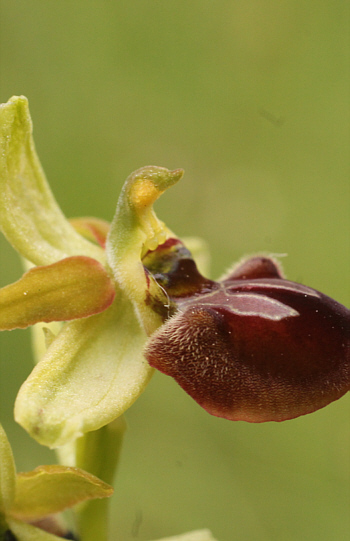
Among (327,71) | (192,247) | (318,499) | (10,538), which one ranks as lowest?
(318,499)

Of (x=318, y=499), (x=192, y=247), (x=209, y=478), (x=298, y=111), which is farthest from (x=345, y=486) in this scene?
(x=298, y=111)

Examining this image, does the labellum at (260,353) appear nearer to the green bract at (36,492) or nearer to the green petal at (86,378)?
the green petal at (86,378)

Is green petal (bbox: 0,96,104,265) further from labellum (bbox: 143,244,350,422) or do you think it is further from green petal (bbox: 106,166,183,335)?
labellum (bbox: 143,244,350,422)

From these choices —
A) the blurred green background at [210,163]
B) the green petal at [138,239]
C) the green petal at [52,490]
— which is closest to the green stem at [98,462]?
the green petal at [52,490]

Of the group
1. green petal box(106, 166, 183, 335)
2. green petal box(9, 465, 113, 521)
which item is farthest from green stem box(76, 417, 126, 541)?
green petal box(106, 166, 183, 335)

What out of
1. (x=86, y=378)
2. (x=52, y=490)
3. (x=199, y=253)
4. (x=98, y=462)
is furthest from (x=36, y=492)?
(x=199, y=253)

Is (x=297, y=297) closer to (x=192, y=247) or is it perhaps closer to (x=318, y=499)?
(x=192, y=247)

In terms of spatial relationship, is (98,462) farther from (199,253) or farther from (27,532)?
(199,253)
